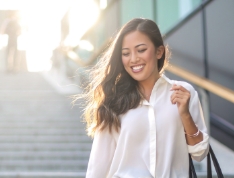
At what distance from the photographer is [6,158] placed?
5.86 meters

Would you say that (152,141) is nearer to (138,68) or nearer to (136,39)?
(138,68)

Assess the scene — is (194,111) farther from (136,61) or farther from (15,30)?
(15,30)

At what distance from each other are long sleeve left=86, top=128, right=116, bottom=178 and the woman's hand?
0.38m

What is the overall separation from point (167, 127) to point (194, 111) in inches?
6.4

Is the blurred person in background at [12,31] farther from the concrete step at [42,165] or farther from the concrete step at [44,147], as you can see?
the concrete step at [42,165]

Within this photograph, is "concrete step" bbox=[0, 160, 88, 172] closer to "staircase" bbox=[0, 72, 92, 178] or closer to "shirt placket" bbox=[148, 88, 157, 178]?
"staircase" bbox=[0, 72, 92, 178]

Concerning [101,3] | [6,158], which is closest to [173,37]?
[6,158]

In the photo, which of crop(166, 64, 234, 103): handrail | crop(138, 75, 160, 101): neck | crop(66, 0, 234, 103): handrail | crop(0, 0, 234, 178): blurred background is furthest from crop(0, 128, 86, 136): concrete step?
crop(138, 75, 160, 101): neck

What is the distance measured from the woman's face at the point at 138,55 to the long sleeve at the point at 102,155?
0.30m

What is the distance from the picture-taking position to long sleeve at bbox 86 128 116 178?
2.28m

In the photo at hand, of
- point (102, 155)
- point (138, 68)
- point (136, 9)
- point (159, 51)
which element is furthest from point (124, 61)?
point (136, 9)

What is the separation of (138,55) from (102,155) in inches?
19.4

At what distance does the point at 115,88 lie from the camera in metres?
2.41

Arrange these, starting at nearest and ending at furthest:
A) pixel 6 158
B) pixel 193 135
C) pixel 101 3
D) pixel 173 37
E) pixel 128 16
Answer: pixel 193 135 → pixel 6 158 → pixel 173 37 → pixel 128 16 → pixel 101 3
